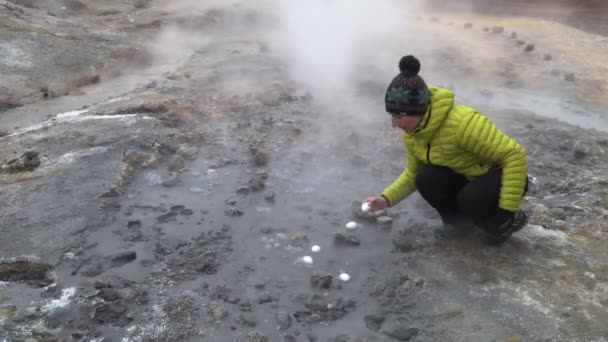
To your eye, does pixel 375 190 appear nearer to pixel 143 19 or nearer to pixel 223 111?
pixel 223 111

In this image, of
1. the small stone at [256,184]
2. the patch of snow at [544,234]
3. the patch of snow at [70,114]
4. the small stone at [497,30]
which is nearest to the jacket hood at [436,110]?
the patch of snow at [544,234]

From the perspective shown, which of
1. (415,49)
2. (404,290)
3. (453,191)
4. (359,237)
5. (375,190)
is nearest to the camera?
(404,290)

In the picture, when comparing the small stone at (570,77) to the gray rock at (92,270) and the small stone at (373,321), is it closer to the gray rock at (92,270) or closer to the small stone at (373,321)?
the small stone at (373,321)

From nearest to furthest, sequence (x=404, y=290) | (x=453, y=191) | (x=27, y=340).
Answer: (x=27, y=340) < (x=404, y=290) < (x=453, y=191)

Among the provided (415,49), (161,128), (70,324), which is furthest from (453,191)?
(415,49)

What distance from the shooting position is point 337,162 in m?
4.49

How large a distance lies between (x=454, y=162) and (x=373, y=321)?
92cm

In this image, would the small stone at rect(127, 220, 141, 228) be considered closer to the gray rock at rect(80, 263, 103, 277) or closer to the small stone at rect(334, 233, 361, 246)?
the gray rock at rect(80, 263, 103, 277)

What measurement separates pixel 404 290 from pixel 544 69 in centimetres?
559

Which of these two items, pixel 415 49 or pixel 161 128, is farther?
pixel 415 49

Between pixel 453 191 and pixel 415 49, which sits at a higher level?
pixel 453 191

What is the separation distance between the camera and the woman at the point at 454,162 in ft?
9.21

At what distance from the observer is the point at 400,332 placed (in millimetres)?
2658

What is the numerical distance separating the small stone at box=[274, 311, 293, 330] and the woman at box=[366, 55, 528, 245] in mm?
826
